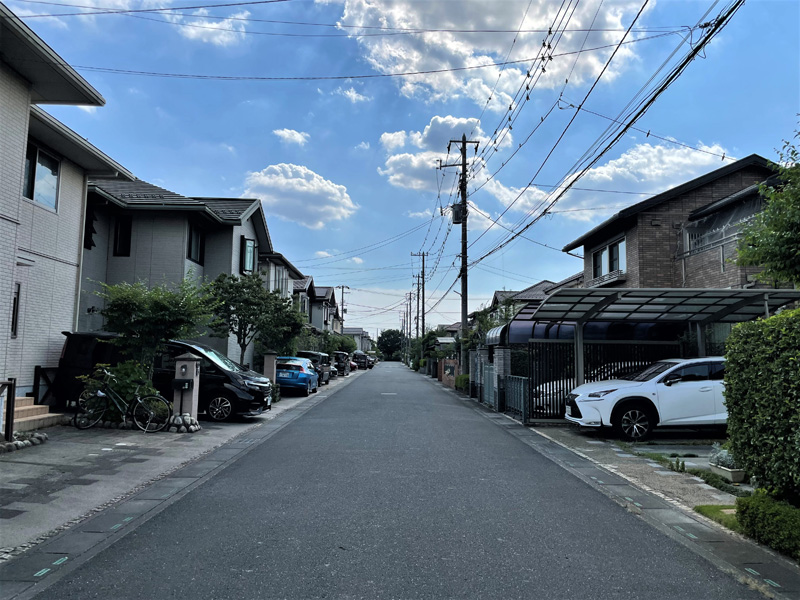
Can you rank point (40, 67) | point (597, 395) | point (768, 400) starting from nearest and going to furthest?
point (768, 400)
point (40, 67)
point (597, 395)

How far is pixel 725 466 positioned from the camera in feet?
26.2

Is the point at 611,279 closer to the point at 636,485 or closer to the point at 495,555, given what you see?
the point at 636,485

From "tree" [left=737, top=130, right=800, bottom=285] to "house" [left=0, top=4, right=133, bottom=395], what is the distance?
36.2 ft

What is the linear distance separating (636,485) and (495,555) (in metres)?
3.74

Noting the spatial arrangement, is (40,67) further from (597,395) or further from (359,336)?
(359,336)

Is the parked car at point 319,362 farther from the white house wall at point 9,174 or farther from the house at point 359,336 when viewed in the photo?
the house at point 359,336

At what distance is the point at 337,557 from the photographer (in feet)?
15.2

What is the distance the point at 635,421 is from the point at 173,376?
9928 mm

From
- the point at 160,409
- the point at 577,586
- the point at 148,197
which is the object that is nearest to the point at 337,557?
the point at 577,586

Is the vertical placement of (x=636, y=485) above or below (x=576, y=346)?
below

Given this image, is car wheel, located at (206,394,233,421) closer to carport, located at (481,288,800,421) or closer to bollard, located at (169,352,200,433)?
bollard, located at (169,352,200,433)

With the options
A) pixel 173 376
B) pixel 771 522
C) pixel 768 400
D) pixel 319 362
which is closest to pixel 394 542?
pixel 771 522

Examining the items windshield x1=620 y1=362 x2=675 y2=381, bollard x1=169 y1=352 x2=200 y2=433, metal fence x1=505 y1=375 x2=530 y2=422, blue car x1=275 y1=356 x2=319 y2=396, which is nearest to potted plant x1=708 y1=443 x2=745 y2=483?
windshield x1=620 y1=362 x2=675 y2=381

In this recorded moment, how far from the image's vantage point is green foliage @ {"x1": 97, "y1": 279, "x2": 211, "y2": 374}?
39.3 feet
